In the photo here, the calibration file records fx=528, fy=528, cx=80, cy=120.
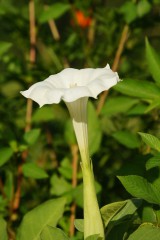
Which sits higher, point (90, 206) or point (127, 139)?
point (127, 139)

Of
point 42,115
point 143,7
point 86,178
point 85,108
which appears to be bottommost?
point 86,178

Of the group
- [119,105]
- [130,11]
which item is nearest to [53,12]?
[130,11]

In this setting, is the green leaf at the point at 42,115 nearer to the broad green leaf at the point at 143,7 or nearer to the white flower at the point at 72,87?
the broad green leaf at the point at 143,7

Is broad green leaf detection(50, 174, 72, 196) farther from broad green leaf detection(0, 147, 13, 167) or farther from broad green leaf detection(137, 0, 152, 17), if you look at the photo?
broad green leaf detection(137, 0, 152, 17)

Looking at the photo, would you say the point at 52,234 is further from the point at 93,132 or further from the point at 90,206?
the point at 93,132

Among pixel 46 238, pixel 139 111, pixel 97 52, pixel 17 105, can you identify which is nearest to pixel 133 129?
pixel 97 52
